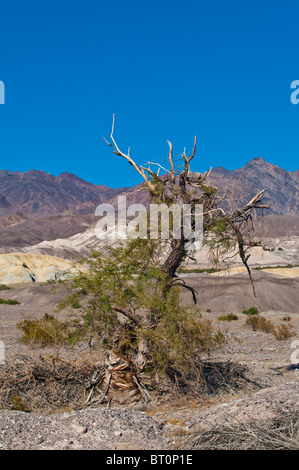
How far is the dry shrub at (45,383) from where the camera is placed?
906 centimetres

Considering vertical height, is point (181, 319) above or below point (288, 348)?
above

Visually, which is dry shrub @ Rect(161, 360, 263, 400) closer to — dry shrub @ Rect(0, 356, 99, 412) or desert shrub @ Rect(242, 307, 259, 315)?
dry shrub @ Rect(0, 356, 99, 412)

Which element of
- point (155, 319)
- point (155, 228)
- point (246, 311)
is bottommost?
point (246, 311)

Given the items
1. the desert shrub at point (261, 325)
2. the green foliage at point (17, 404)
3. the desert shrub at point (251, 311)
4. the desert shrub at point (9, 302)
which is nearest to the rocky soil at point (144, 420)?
the green foliage at point (17, 404)

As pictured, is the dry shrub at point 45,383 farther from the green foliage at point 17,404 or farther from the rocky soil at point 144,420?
the rocky soil at point 144,420

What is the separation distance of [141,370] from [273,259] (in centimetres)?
7696

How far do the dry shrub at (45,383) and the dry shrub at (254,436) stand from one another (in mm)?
3599

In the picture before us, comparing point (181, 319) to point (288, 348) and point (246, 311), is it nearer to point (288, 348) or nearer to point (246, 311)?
point (288, 348)

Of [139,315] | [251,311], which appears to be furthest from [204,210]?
[251,311]

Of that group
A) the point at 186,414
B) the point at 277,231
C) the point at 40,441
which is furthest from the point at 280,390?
the point at 277,231

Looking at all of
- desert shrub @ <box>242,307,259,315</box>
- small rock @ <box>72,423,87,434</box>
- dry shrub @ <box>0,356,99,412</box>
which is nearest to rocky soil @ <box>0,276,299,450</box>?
small rock @ <box>72,423,87,434</box>

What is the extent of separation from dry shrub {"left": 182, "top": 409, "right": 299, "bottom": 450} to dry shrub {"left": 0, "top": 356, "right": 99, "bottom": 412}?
3599 mm

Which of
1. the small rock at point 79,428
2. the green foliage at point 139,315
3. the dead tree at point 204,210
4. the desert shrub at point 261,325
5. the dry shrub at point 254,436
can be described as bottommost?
the desert shrub at point 261,325

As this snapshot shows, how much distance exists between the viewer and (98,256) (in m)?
10.2
